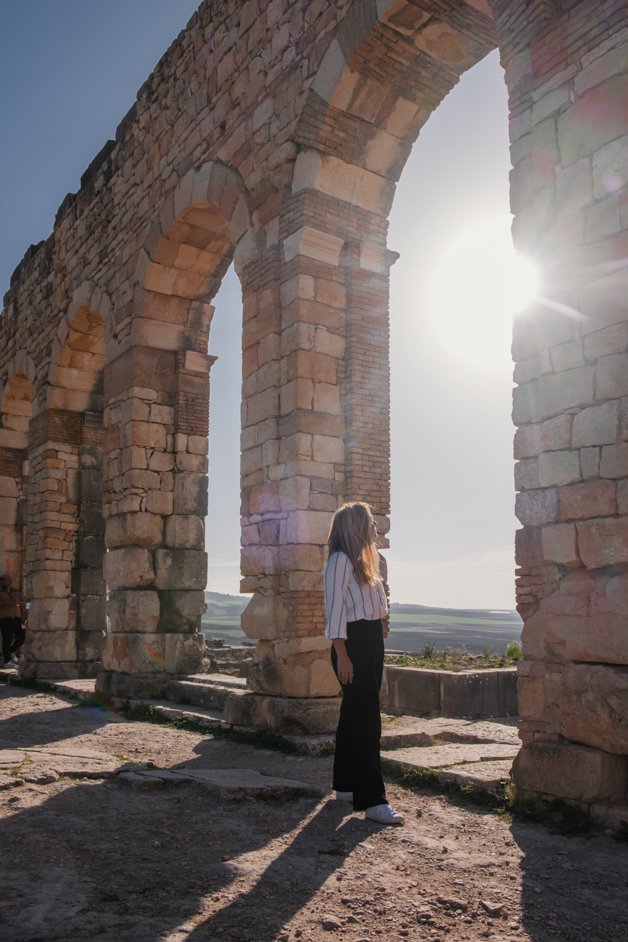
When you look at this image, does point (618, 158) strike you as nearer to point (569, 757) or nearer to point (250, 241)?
point (569, 757)

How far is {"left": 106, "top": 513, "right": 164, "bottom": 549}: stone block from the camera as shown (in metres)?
9.78

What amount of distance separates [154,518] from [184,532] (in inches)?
16.3

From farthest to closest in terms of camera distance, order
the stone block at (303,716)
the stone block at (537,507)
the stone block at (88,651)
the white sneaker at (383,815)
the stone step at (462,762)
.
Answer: the stone block at (88,651)
the stone block at (303,716)
the stone step at (462,762)
the stone block at (537,507)
the white sneaker at (383,815)

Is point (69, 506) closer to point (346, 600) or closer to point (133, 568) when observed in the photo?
point (133, 568)

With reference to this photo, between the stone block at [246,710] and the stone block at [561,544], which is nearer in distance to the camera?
the stone block at [561,544]

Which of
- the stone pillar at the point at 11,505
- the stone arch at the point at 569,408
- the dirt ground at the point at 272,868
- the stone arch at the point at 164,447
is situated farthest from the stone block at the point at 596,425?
the stone pillar at the point at 11,505

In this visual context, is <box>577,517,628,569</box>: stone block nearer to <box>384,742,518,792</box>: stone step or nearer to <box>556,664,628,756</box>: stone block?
<box>556,664,628,756</box>: stone block

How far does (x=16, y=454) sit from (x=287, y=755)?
40.3 ft

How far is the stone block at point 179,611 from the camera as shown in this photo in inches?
390

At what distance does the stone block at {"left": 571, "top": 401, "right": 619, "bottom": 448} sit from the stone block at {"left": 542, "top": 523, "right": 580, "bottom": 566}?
46 cm

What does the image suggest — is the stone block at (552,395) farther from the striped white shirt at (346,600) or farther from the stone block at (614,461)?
the striped white shirt at (346,600)

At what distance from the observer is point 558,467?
4.53m

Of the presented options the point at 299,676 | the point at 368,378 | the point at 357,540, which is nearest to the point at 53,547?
the point at 299,676

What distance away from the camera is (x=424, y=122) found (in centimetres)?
795
